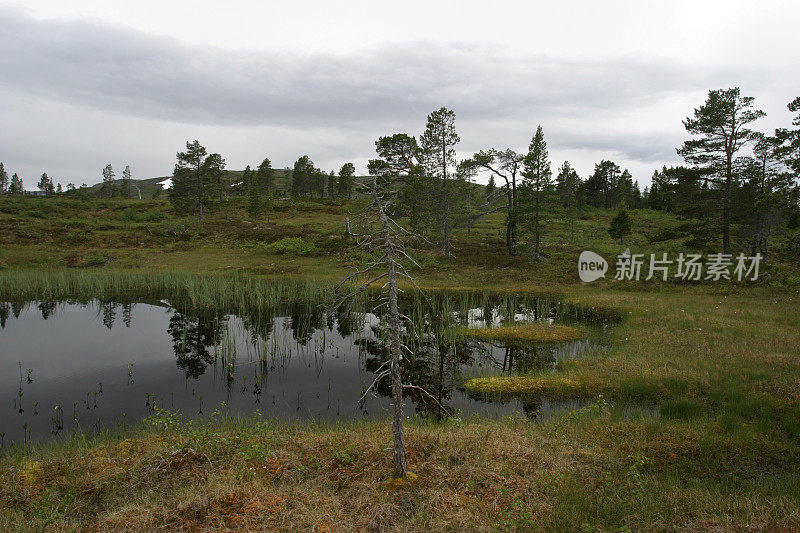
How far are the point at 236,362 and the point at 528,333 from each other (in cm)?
1266

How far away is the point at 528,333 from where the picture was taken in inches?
722

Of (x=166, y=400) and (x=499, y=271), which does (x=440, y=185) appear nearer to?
(x=499, y=271)

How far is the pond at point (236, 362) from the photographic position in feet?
35.1

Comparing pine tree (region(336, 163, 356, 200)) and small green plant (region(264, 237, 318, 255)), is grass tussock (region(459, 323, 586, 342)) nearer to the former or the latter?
small green plant (region(264, 237, 318, 255))

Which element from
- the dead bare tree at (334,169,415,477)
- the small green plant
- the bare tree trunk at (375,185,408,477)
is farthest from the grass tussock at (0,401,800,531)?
the small green plant

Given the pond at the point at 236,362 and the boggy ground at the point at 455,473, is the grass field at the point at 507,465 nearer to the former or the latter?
the boggy ground at the point at 455,473

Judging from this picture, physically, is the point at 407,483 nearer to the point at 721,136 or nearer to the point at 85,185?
the point at 721,136

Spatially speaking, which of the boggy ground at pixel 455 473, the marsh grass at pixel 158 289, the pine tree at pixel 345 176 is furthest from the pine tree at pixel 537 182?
the pine tree at pixel 345 176

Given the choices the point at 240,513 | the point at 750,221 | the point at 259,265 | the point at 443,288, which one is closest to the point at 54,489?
the point at 240,513

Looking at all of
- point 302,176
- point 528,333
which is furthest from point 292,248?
point 302,176

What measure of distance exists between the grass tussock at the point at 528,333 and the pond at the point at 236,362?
501 millimetres

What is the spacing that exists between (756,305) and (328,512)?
89.4 feet

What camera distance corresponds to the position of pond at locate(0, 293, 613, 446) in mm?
10695

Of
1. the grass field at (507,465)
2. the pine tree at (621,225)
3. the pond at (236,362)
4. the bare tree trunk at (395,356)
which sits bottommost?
the pond at (236,362)
